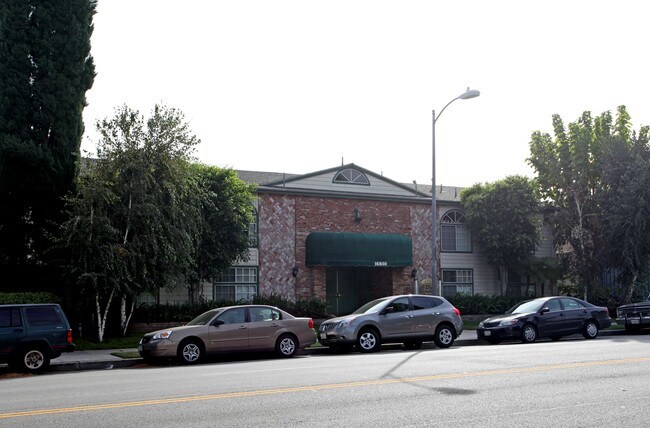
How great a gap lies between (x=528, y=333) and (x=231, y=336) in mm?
9621

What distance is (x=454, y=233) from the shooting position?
1371 inches

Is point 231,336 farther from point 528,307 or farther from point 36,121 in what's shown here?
point 36,121

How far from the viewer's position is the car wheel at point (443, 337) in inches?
802

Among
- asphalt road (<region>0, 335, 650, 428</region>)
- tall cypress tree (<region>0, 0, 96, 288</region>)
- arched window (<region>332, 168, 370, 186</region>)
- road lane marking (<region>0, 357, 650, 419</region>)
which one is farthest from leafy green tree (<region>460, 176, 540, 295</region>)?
tall cypress tree (<region>0, 0, 96, 288</region>)

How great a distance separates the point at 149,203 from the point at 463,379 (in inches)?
525

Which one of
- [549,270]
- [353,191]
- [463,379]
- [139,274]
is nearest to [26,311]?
[139,274]

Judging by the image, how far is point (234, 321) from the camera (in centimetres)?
1806

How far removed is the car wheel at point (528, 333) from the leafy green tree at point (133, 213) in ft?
35.7

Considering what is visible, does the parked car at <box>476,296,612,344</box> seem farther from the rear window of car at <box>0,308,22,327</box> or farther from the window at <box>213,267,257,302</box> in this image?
the rear window of car at <box>0,308,22,327</box>

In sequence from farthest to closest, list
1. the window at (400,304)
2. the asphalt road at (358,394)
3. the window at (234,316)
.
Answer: the window at (400,304) → the window at (234,316) → the asphalt road at (358,394)

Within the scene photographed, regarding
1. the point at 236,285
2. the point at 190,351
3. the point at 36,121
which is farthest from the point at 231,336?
the point at 236,285

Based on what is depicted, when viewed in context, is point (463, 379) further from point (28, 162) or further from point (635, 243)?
point (635, 243)

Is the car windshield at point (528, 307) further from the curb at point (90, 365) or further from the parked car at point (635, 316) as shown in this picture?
the curb at point (90, 365)

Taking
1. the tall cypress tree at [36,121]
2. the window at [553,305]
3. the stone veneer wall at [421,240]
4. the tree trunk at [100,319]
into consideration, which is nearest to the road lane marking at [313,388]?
the window at [553,305]
